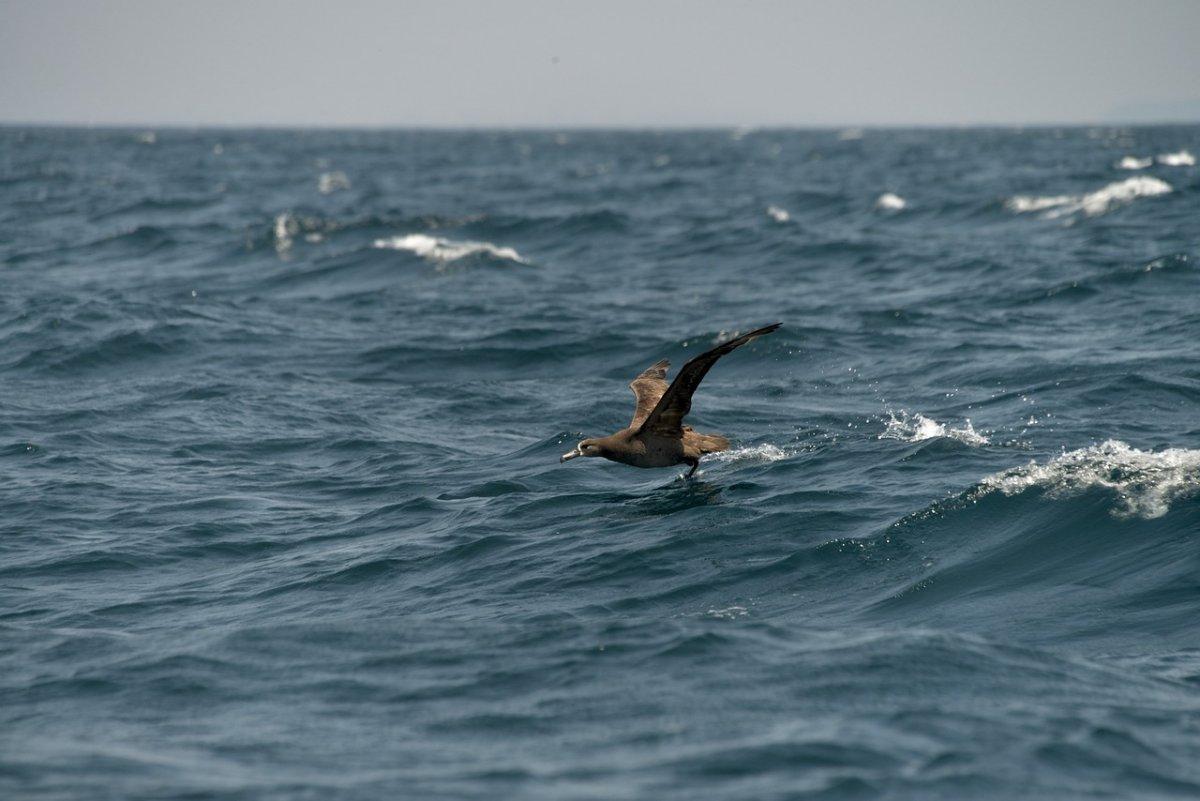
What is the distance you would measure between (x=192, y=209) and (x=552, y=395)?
120 feet

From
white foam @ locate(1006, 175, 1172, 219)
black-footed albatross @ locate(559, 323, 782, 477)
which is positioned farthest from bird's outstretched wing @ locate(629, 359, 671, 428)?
white foam @ locate(1006, 175, 1172, 219)

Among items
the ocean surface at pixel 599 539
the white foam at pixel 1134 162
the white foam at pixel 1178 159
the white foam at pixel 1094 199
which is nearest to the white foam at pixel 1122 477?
the ocean surface at pixel 599 539

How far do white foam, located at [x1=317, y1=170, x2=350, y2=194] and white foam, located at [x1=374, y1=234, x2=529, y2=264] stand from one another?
26.9m

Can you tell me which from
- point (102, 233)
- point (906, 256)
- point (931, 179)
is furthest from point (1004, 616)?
point (931, 179)

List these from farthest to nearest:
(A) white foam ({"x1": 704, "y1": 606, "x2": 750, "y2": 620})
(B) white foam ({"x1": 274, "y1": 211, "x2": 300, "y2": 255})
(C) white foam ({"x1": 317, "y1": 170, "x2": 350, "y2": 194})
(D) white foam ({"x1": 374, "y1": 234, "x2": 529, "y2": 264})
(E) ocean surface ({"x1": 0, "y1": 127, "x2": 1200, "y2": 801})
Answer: (C) white foam ({"x1": 317, "y1": 170, "x2": 350, "y2": 194}) < (B) white foam ({"x1": 274, "y1": 211, "x2": 300, "y2": 255}) < (D) white foam ({"x1": 374, "y1": 234, "x2": 529, "y2": 264}) < (A) white foam ({"x1": 704, "y1": 606, "x2": 750, "y2": 620}) < (E) ocean surface ({"x1": 0, "y1": 127, "x2": 1200, "y2": 801})

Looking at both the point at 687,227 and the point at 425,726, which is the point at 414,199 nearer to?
the point at 687,227

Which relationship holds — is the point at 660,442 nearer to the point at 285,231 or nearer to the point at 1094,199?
the point at 285,231

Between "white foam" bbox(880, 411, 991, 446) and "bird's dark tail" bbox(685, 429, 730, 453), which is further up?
"bird's dark tail" bbox(685, 429, 730, 453)

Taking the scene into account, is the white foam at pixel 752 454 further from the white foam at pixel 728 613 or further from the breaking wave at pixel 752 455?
the white foam at pixel 728 613

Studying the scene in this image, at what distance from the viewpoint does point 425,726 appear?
28.8ft

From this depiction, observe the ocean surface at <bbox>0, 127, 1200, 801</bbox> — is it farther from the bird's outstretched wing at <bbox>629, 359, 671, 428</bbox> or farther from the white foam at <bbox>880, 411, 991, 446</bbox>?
the bird's outstretched wing at <bbox>629, 359, 671, 428</bbox>

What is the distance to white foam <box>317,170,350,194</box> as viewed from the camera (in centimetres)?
6781

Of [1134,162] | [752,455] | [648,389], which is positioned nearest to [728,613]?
[648,389]

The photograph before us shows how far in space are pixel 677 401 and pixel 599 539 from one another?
170 cm
